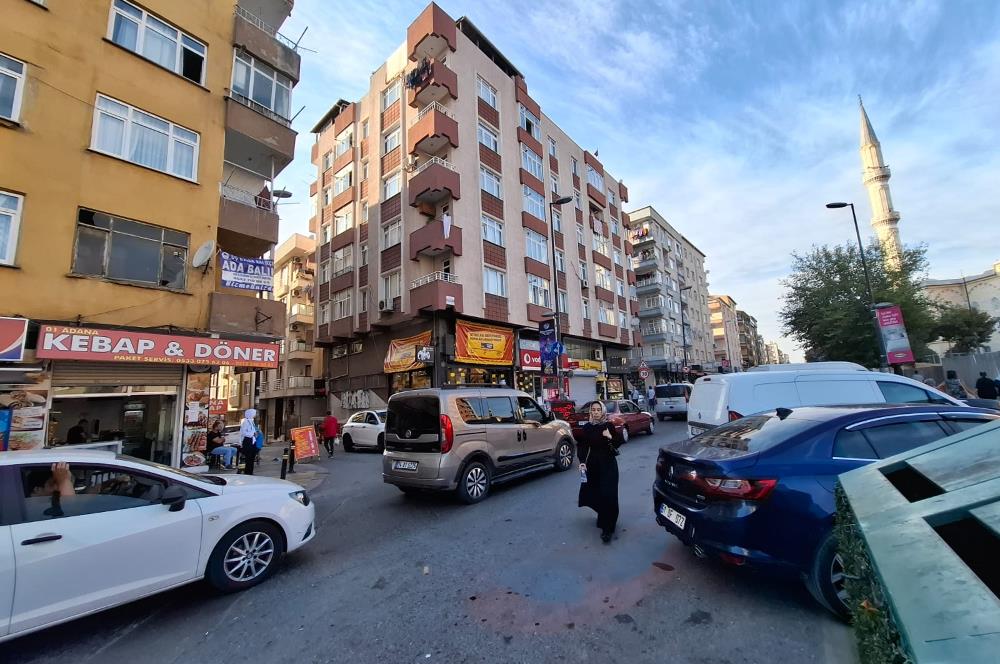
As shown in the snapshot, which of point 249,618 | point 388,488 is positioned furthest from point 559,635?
point 388,488

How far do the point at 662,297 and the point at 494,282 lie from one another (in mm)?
30683

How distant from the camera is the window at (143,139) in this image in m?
10.5

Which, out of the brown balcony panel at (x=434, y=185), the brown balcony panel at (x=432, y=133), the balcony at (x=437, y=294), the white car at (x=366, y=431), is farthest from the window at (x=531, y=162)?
the white car at (x=366, y=431)

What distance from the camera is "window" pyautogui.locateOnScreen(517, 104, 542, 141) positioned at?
92.9ft

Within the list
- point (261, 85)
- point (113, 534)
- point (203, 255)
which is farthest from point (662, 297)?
point (113, 534)

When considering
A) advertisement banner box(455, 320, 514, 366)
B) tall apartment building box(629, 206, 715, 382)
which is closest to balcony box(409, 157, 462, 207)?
advertisement banner box(455, 320, 514, 366)

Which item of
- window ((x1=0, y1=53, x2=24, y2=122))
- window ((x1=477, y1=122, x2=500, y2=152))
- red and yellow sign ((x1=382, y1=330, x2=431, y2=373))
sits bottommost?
red and yellow sign ((x1=382, y1=330, x2=431, y2=373))

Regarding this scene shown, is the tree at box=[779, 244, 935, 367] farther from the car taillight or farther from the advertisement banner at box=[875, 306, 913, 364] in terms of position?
the car taillight

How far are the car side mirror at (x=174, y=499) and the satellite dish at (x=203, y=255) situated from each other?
880cm

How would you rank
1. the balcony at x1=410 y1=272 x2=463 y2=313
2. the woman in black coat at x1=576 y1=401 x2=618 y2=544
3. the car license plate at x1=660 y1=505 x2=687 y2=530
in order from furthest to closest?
1. the balcony at x1=410 y1=272 x2=463 y2=313
2. the woman in black coat at x1=576 y1=401 x2=618 y2=544
3. the car license plate at x1=660 y1=505 x2=687 y2=530

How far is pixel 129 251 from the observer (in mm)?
10469

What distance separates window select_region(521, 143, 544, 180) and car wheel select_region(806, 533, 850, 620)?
87.9ft

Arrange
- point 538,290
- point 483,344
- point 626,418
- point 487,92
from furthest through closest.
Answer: point 538,290 < point 487,92 < point 483,344 < point 626,418

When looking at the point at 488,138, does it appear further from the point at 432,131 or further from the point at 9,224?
the point at 9,224
